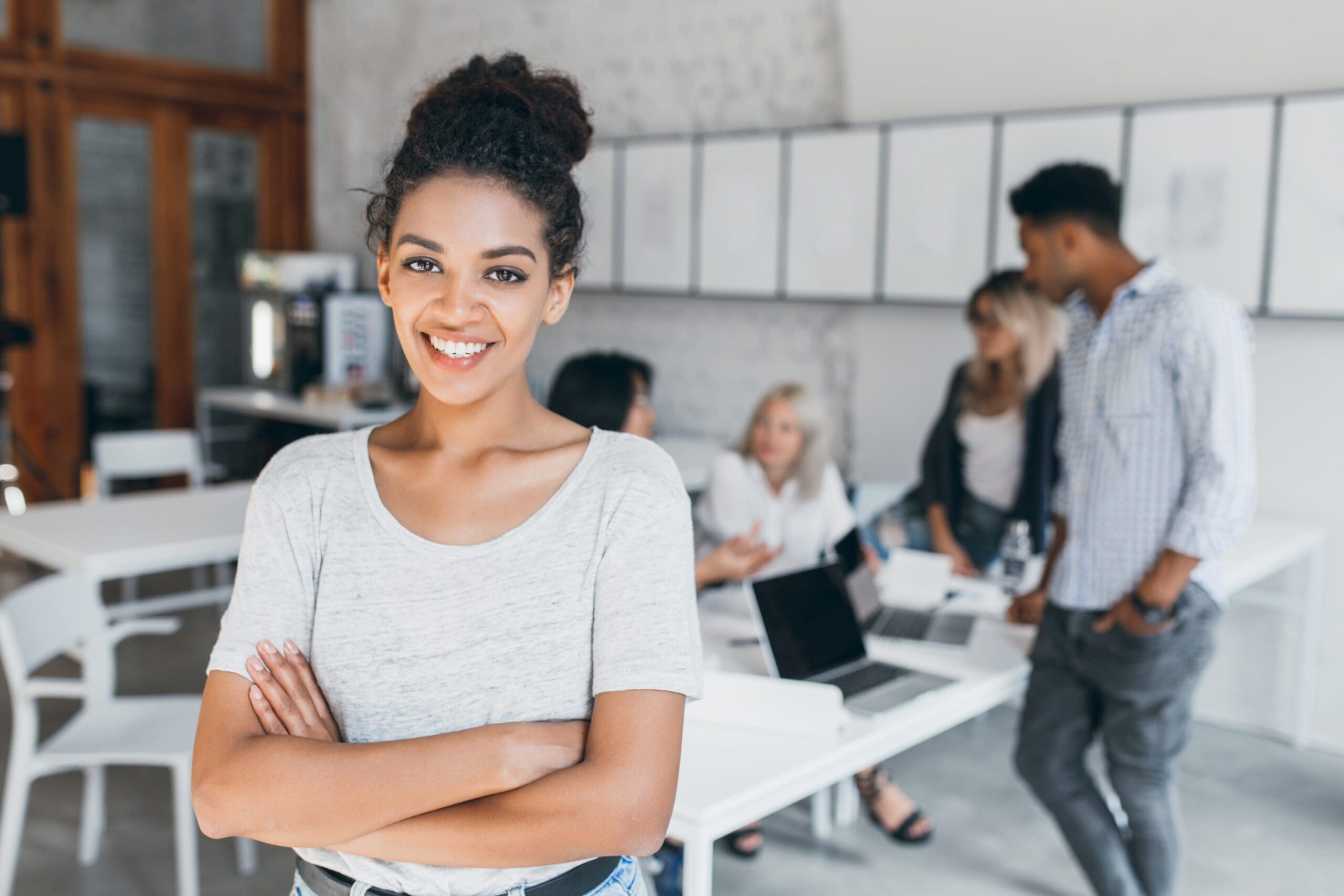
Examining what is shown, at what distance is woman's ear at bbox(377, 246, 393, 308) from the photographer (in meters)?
1.08

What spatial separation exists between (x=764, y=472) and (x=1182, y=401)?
4.26 ft

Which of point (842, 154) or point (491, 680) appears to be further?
point (842, 154)

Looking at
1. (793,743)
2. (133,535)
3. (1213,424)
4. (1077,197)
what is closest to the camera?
(793,743)

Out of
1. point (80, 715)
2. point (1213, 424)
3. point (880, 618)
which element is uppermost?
point (1213, 424)

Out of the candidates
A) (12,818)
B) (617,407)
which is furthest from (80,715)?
(617,407)

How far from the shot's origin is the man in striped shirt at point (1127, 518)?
1.99 m

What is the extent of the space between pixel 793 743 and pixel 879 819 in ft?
3.91

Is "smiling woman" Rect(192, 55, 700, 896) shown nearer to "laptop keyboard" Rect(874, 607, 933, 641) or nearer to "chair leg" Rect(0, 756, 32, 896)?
"laptop keyboard" Rect(874, 607, 933, 641)

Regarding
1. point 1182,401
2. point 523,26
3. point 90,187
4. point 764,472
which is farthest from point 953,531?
point 90,187

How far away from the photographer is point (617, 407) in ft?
8.43

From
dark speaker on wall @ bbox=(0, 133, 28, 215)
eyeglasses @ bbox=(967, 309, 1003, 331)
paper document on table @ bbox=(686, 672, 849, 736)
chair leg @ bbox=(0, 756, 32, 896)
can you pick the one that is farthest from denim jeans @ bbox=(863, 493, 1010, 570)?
dark speaker on wall @ bbox=(0, 133, 28, 215)

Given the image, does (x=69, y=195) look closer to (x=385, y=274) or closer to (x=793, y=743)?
(x=793, y=743)

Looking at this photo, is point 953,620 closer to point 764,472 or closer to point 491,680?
point 764,472

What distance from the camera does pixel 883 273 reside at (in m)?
4.16
